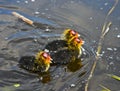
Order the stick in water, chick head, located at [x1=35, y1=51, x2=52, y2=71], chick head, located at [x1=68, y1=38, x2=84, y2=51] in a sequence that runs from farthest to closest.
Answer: the stick in water, chick head, located at [x1=68, y1=38, x2=84, y2=51], chick head, located at [x1=35, y1=51, x2=52, y2=71]

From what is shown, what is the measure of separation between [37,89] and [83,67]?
0.64 m

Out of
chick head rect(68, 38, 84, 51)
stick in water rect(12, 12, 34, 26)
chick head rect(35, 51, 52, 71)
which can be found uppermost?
stick in water rect(12, 12, 34, 26)

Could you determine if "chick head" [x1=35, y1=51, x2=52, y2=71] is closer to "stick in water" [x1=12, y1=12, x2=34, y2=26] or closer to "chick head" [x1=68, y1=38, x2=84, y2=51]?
"chick head" [x1=68, y1=38, x2=84, y2=51]

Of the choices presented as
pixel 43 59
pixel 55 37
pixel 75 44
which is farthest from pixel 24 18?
pixel 43 59

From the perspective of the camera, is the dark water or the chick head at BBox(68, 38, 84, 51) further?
the chick head at BBox(68, 38, 84, 51)

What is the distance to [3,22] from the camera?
4465 mm

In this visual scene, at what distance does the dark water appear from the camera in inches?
139

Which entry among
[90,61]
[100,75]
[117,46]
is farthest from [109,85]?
[117,46]

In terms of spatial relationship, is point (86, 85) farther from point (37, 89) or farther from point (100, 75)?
point (37, 89)

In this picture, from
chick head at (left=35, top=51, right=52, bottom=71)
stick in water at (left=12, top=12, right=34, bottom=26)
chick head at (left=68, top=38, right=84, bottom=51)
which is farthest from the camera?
stick in water at (left=12, top=12, right=34, bottom=26)

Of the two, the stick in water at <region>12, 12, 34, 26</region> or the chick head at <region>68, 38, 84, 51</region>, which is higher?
the stick in water at <region>12, 12, 34, 26</region>

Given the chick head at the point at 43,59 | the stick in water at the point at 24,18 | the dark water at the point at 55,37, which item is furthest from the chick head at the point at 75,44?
the stick in water at the point at 24,18

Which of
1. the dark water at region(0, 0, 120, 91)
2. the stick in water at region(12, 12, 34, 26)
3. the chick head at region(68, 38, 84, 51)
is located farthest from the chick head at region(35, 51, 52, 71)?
the stick in water at region(12, 12, 34, 26)

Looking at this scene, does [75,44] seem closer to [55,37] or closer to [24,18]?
[55,37]
